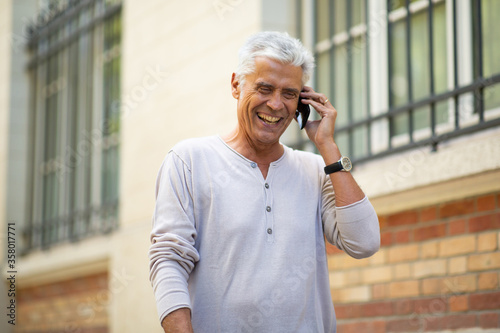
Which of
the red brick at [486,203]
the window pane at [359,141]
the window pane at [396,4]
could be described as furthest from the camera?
the window pane at [359,141]

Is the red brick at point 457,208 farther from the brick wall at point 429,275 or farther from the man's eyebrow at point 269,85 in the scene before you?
the man's eyebrow at point 269,85

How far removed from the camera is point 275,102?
2.83 meters

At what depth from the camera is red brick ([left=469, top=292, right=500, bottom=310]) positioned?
13.9 ft

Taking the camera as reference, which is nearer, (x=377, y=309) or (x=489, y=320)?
(x=489, y=320)

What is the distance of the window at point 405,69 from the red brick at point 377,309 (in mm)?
967

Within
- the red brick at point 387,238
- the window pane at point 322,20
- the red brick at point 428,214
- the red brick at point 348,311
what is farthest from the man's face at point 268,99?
the window pane at point 322,20

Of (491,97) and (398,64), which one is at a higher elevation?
(398,64)

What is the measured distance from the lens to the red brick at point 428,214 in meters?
4.73

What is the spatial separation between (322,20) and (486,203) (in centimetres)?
239

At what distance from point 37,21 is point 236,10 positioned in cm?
491

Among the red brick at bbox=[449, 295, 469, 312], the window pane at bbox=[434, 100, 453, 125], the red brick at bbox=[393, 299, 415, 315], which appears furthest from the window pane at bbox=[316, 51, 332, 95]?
the red brick at bbox=[449, 295, 469, 312]

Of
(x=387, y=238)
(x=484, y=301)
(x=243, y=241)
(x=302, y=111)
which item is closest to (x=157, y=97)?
(x=387, y=238)

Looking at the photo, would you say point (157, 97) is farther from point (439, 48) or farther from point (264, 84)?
point (264, 84)

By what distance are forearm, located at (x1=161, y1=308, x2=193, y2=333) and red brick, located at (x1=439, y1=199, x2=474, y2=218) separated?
7.73 feet
